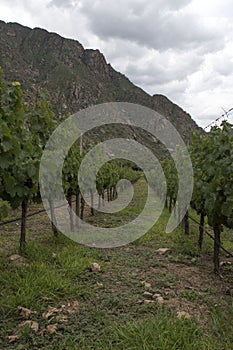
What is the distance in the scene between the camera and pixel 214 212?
17.7 feet

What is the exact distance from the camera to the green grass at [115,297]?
338 centimetres

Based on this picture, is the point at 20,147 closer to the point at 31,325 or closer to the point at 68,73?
the point at 31,325

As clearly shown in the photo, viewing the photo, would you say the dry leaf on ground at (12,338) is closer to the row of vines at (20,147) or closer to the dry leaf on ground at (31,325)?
the dry leaf on ground at (31,325)

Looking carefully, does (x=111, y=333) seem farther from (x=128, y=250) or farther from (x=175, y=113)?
(x=175, y=113)

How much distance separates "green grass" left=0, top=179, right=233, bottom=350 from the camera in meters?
3.38

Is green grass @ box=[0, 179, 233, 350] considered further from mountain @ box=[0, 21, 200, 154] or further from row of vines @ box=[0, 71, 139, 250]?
mountain @ box=[0, 21, 200, 154]

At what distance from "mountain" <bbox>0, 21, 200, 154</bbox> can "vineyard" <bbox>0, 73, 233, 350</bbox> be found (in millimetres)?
66448

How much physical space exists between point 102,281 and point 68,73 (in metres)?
102

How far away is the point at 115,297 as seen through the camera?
14.9 ft

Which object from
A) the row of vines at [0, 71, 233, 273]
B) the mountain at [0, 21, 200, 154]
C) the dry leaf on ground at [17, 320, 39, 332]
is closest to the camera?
the dry leaf on ground at [17, 320, 39, 332]

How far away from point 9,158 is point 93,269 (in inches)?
106

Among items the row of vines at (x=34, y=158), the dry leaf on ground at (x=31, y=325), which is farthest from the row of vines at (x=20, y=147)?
the dry leaf on ground at (x=31, y=325)

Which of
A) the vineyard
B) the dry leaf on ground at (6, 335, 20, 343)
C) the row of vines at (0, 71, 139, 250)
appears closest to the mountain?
the row of vines at (0, 71, 139, 250)

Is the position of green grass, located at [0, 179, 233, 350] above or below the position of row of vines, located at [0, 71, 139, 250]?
below
